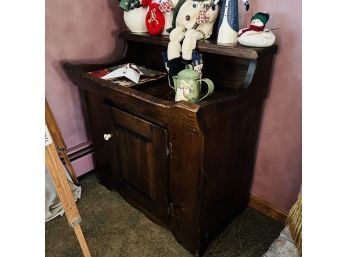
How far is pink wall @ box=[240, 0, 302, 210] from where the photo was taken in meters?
1.07

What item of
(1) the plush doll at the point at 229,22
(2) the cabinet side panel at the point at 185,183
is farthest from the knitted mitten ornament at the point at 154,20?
(2) the cabinet side panel at the point at 185,183

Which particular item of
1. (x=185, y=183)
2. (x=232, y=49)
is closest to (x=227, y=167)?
(x=185, y=183)

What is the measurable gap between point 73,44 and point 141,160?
0.80 meters

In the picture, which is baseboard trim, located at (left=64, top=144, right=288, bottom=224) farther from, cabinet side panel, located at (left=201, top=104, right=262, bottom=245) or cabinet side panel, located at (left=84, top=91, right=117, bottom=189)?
cabinet side panel, located at (left=84, top=91, right=117, bottom=189)

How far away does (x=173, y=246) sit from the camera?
1335mm

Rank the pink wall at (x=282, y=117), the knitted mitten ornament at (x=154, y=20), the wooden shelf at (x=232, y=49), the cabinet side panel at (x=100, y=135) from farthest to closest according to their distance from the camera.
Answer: the cabinet side panel at (x=100, y=135), the knitted mitten ornament at (x=154, y=20), the pink wall at (x=282, y=117), the wooden shelf at (x=232, y=49)

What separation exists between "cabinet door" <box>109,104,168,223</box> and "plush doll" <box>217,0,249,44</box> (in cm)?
46

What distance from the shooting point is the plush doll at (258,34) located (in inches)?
39.0

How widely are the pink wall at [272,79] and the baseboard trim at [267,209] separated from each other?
3 centimetres

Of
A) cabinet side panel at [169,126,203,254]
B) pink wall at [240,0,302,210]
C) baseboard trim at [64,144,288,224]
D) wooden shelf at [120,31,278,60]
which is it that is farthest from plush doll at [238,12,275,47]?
baseboard trim at [64,144,288,224]

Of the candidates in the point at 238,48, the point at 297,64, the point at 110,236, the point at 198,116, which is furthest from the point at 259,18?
the point at 110,236

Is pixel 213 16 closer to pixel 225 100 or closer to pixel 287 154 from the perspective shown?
pixel 225 100

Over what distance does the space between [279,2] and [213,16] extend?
0.88ft

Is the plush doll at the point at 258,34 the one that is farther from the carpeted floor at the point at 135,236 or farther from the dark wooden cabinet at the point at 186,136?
the carpeted floor at the point at 135,236
